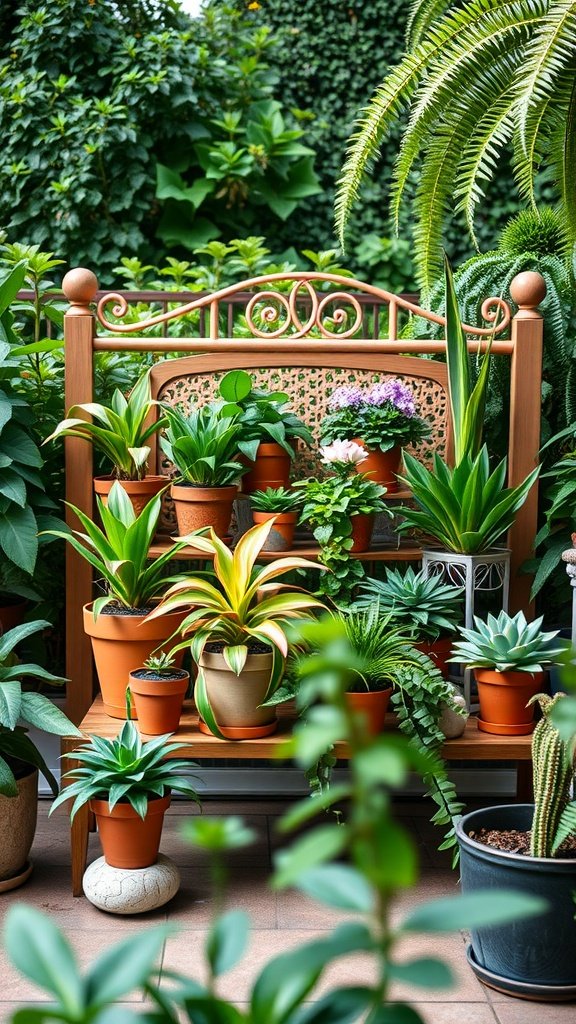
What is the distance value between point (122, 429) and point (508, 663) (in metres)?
1.21

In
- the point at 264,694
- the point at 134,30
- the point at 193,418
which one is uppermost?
the point at 134,30

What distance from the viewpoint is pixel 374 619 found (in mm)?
2809

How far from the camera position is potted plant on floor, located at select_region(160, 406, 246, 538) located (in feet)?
9.78

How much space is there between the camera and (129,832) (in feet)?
8.67

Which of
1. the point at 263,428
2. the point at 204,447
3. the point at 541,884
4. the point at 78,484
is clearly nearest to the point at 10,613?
the point at 78,484

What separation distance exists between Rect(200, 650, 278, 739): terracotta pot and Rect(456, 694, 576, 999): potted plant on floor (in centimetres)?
64

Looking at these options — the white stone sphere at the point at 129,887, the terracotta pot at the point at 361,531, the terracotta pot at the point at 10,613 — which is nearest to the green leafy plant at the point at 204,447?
the terracotta pot at the point at 361,531

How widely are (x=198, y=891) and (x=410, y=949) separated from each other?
22.9 inches

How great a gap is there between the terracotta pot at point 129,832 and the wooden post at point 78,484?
53 cm

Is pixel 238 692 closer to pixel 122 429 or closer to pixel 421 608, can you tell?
pixel 421 608

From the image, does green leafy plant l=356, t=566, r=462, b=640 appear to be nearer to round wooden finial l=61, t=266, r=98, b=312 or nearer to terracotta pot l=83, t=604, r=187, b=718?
terracotta pot l=83, t=604, r=187, b=718

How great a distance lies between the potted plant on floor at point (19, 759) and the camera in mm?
2695

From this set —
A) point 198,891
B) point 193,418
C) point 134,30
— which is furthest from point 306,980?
point 134,30

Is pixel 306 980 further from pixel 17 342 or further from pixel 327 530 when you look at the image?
pixel 17 342
